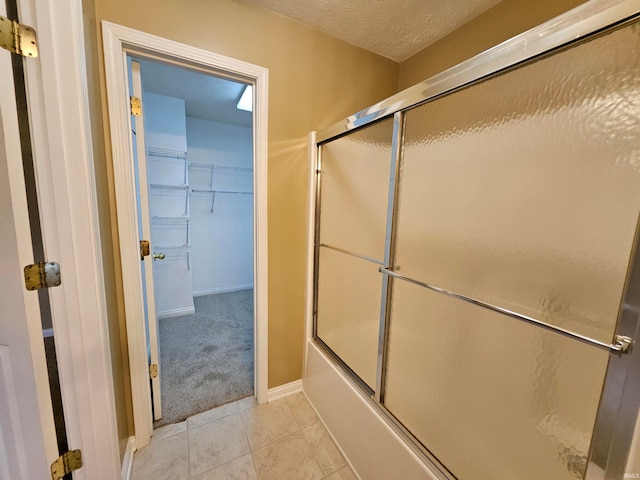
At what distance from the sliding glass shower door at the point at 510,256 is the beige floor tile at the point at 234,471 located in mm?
777

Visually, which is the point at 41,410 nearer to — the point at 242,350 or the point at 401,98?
the point at 242,350

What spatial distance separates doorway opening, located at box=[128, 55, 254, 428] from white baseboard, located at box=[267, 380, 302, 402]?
0.16m

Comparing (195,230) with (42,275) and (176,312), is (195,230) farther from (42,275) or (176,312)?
(42,275)

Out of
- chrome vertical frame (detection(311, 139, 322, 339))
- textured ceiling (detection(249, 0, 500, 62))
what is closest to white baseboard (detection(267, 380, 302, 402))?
chrome vertical frame (detection(311, 139, 322, 339))

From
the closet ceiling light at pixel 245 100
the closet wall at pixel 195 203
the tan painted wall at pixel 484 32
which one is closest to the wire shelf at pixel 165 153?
the closet wall at pixel 195 203

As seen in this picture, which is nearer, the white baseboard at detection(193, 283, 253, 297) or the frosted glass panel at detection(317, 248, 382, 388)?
the frosted glass panel at detection(317, 248, 382, 388)

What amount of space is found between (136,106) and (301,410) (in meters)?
2.05

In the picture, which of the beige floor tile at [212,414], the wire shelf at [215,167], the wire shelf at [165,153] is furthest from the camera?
the wire shelf at [215,167]

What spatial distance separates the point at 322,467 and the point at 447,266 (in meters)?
1.25

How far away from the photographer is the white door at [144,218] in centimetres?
127

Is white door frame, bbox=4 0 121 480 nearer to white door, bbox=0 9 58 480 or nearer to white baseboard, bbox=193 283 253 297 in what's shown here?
white door, bbox=0 9 58 480

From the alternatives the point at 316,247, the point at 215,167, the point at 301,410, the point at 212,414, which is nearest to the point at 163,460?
the point at 212,414

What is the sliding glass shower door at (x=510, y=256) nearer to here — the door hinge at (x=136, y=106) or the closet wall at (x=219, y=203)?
the door hinge at (x=136, y=106)

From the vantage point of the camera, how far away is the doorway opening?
5.31ft
